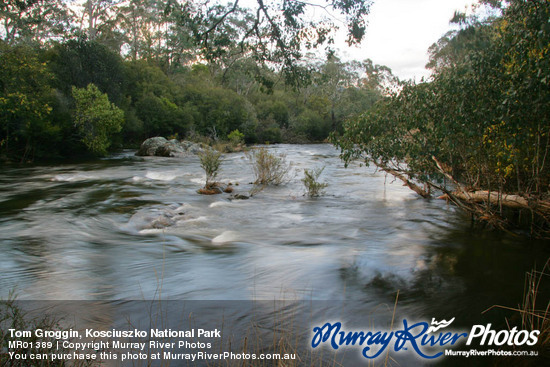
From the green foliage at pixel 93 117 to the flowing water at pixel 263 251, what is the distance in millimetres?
10529

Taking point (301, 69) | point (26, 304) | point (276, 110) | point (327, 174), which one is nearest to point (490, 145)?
point (301, 69)

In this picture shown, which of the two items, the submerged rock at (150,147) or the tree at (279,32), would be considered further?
the submerged rock at (150,147)

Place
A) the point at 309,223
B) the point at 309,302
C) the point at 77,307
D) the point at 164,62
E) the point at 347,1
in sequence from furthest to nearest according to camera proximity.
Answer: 1. the point at 164,62
2. the point at 347,1
3. the point at 309,223
4. the point at 309,302
5. the point at 77,307

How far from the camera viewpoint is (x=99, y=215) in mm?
9453

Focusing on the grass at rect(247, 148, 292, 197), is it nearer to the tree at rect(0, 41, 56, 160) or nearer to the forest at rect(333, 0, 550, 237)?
the forest at rect(333, 0, 550, 237)

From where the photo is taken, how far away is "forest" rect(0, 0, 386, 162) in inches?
415

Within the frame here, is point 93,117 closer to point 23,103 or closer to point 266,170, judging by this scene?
point 23,103

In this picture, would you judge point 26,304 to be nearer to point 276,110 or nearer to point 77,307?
point 77,307

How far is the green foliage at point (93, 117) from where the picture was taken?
22000 mm

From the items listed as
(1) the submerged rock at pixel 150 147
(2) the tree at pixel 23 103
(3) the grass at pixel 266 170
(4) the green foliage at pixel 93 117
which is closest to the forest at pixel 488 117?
(3) the grass at pixel 266 170

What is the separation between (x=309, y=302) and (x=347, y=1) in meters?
8.10

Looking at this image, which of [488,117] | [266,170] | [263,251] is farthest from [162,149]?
[488,117]

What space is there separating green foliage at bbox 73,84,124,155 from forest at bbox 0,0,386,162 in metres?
0.06

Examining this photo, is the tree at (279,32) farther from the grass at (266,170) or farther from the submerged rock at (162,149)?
the submerged rock at (162,149)
